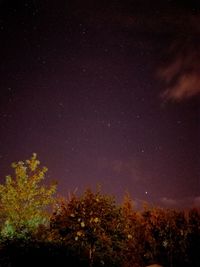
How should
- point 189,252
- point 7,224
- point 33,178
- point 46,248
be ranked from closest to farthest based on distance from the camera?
point 46,248 < point 7,224 < point 33,178 < point 189,252

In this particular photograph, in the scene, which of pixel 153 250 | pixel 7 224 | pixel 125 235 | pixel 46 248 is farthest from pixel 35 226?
pixel 153 250

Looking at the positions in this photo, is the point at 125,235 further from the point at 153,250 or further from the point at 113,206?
the point at 153,250

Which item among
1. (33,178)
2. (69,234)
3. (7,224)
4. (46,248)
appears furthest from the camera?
(33,178)

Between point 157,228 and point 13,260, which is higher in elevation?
point 157,228

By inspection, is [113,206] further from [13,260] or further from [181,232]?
[181,232]

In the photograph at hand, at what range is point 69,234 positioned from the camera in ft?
75.2

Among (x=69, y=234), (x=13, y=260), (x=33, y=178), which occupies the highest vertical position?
(x=33, y=178)

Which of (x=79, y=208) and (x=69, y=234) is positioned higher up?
(x=79, y=208)

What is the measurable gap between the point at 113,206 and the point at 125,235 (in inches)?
77.1

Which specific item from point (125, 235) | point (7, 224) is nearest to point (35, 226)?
point (7, 224)

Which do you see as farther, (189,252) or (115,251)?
(189,252)

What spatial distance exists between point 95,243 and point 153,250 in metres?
11.4

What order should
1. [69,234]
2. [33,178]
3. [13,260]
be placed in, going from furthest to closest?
[33,178] → [69,234] → [13,260]

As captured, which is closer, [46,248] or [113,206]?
[46,248]
